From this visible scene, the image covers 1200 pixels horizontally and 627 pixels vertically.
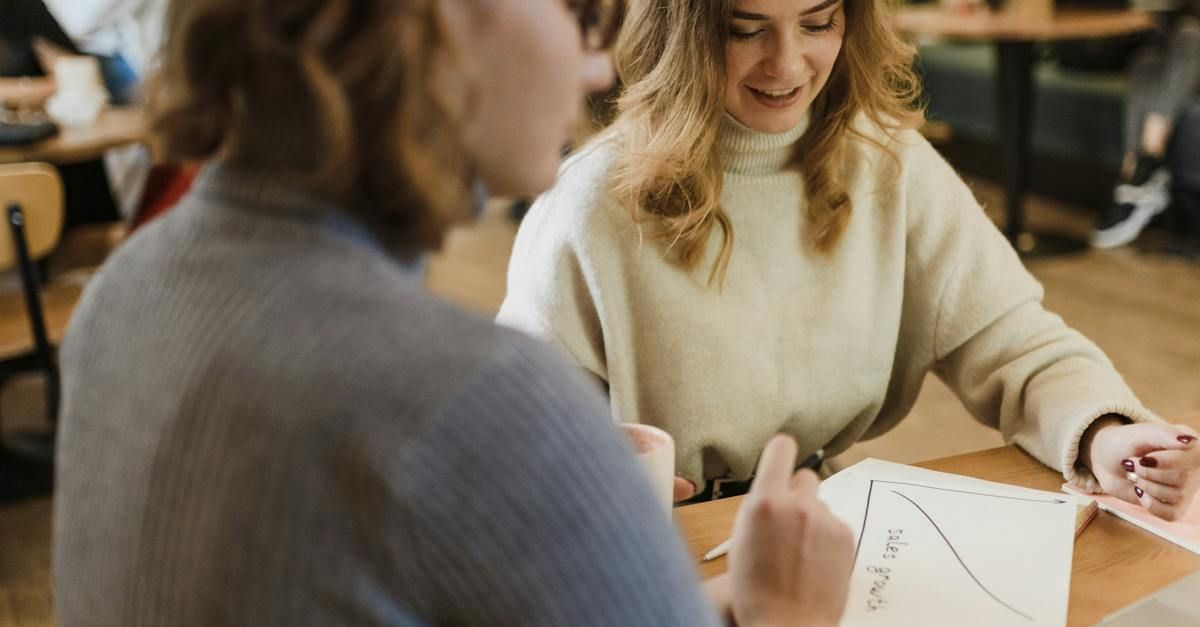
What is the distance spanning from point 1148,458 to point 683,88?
0.60m

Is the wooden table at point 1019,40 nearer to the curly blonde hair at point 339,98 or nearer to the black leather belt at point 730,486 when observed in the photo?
the black leather belt at point 730,486

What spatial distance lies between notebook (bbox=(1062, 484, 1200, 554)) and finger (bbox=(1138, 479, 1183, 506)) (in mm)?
17

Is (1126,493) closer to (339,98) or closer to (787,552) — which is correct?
(787,552)

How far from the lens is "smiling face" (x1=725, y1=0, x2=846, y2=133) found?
1.25 meters

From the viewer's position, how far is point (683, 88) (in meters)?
1.28

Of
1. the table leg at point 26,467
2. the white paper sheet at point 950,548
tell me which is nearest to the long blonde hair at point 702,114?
the white paper sheet at point 950,548

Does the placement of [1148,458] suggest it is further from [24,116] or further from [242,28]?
[24,116]

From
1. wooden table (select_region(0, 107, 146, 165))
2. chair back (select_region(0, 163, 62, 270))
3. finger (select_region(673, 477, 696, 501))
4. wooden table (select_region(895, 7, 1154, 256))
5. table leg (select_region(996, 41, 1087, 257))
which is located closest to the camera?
finger (select_region(673, 477, 696, 501))

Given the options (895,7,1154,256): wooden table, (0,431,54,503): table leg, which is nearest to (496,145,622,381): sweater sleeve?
(0,431,54,503): table leg

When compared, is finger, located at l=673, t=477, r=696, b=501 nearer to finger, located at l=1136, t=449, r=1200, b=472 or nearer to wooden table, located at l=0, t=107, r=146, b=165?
finger, located at l=1136, t=449, r=1200, b=472

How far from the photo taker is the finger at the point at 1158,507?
3.34ft

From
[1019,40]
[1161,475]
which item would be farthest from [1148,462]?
[1019,40]

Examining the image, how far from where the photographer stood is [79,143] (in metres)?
2.80

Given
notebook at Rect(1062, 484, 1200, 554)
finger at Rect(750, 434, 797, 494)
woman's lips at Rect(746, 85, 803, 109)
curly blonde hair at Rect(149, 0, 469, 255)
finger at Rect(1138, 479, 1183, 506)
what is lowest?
notebook at Rect(1062, 484, 1200, 554)
